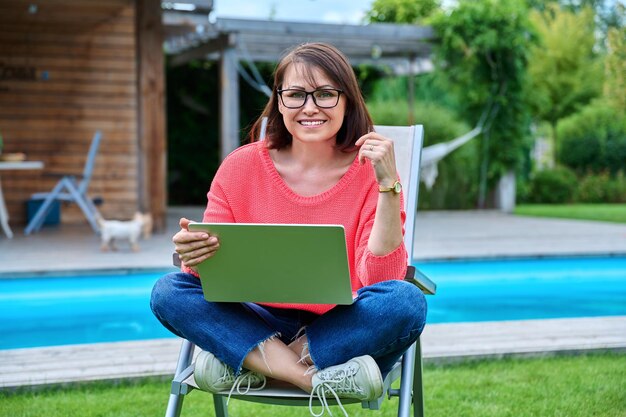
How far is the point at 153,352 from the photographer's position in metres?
3.52

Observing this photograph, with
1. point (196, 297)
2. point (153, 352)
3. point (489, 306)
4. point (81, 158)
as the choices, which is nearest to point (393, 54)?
point (81, 158)

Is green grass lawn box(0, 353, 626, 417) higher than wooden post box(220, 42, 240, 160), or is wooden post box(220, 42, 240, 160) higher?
wooden post box(220, 42, 240, 160)

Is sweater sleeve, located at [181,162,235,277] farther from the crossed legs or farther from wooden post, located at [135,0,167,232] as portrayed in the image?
wooden post, located at [135,0,167,232]

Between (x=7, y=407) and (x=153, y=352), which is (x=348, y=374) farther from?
(x=153, y=352)

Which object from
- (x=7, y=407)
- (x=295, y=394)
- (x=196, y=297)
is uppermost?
(x=196, y=297)

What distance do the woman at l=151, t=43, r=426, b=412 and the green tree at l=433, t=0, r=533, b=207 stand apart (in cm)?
914

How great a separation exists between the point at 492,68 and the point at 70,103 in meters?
5.49

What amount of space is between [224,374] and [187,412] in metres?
0.99

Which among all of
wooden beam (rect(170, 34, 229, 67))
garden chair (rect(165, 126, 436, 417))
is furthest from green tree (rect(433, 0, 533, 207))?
garden chair (rect(165, 126, 436, 417))

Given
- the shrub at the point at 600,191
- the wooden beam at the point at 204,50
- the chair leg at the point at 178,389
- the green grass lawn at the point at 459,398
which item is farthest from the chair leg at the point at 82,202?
the shrub at the point at 600,191

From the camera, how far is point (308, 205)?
2.21 metres

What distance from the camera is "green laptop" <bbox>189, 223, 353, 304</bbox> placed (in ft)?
6.07

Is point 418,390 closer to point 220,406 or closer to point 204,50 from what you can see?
point 220,406

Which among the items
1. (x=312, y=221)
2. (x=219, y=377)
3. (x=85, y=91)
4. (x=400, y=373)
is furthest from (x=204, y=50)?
(x=219, y=377)
